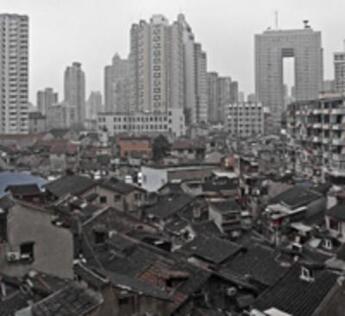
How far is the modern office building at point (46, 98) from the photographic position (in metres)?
125

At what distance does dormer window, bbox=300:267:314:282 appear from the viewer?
10610 mm

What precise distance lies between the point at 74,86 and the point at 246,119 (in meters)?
43.4

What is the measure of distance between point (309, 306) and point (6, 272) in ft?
16.7

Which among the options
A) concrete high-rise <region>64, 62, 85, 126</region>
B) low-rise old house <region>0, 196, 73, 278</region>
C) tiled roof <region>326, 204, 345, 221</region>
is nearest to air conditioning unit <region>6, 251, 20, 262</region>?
low-rise old house <region>0, 196, 73, 278</region>

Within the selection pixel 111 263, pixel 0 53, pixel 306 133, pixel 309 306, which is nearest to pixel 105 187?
pixel 111 263

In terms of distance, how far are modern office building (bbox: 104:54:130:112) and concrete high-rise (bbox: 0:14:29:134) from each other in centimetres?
Result: 2173

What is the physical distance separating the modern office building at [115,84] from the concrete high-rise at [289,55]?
23794 millimetres

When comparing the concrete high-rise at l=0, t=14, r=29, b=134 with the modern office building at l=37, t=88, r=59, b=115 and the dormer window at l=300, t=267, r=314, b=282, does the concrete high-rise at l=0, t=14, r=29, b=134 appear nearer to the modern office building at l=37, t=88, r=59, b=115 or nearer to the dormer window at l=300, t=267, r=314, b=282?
the modern office building at l=37, t=88, r=59, b=115

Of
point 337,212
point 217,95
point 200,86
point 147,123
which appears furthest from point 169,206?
point 217,95

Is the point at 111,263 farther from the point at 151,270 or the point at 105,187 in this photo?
the point at 105,187

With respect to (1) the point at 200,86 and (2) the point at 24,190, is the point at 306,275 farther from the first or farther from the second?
(1) the point at 200,86

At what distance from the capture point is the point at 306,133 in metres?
44.6

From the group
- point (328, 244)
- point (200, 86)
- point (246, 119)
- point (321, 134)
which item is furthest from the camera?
point (200, 86)

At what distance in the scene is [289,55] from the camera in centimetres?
10319
